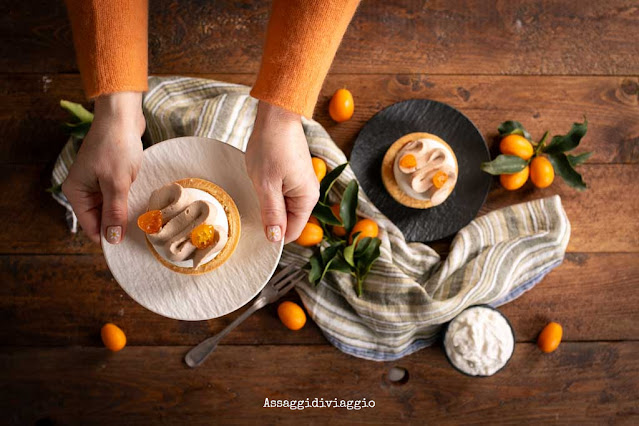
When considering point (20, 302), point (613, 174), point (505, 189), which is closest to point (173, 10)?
point (20, 302)

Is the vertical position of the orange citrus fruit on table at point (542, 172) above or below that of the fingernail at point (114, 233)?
above

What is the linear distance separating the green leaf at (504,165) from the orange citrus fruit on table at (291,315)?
0.70 metres

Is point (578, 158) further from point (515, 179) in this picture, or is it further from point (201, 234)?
point (201, 234)

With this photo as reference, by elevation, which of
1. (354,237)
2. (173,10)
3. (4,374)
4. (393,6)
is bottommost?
(4,374)

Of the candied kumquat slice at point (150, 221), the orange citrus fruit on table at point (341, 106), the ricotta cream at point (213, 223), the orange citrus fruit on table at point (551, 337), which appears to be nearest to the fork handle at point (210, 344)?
the ricotta cream at point (213, 223)

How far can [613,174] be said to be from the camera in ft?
4.99

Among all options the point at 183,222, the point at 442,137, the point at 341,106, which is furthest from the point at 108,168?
the point at 442,137

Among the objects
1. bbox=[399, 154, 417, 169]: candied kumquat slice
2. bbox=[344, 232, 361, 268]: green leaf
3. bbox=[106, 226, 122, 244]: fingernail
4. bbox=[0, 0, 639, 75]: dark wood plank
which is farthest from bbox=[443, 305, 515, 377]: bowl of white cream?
bbox=[106, 226, 122, 244]: fingernail

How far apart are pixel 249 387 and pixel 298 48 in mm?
1033

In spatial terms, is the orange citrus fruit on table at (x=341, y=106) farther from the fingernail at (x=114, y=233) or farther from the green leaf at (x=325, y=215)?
the fingernail at (x=114, y=233)

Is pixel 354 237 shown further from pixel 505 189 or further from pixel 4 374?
pixel 4 374

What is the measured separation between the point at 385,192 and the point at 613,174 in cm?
76

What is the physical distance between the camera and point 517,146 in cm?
142

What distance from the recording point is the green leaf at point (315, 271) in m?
1.31
